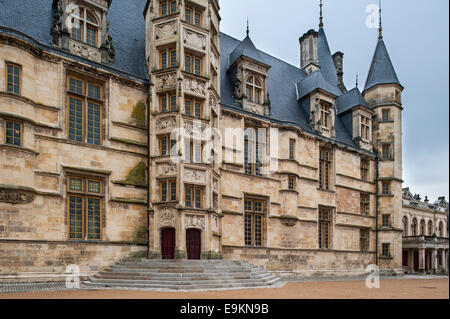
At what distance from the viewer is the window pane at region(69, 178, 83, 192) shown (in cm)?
1598

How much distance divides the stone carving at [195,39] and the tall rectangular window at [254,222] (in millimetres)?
8692

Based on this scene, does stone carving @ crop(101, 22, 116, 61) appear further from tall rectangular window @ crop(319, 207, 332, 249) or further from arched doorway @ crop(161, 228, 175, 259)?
tall rectangular window @ crop(319, 207, 332, 249)

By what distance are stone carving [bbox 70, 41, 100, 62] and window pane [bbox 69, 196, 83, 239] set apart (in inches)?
243

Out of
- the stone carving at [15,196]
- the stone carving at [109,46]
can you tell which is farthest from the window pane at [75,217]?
the stone carving at [109,46]

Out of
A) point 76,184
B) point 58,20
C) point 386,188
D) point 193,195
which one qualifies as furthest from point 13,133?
point 386,188

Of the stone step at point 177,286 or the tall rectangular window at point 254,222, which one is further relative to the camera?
the tall rectangular window at point 254,222

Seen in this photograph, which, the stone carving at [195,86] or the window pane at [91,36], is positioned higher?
the window pane at [91,36]

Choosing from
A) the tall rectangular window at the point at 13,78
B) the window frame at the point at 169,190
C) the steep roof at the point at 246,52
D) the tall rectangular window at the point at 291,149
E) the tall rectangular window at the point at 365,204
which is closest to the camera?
the tall rectangular window at the point at 13,78

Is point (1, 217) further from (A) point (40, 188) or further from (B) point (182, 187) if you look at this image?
(B) point (182, 187)

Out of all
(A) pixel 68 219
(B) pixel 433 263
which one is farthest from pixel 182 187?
(B) pixel 433 263

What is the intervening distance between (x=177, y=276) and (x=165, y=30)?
37.1 ft

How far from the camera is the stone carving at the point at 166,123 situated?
1778 centimetres

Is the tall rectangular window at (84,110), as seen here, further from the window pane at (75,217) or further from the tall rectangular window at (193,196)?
the tall rectangular window at (193,196)

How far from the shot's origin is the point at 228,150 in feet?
69.5
